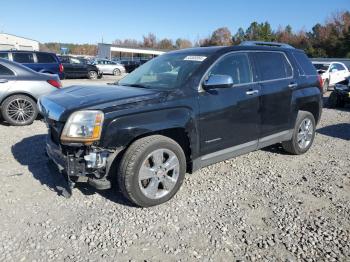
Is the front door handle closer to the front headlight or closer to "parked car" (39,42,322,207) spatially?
"parked car" (39,42,322,207)

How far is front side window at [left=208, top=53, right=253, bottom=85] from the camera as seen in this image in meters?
4.52

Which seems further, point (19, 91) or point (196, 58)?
point (19, 91)

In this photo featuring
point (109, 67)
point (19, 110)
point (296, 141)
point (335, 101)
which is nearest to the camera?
point (296, 141)

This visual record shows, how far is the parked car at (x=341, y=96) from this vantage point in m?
Result: 11.5

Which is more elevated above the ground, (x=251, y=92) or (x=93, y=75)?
(x=251, y=92)

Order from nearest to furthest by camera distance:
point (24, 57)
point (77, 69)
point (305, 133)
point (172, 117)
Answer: point (172, 117) → point (305, 133) → point (24, 57) → point (77, 69)

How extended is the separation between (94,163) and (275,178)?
2722mm

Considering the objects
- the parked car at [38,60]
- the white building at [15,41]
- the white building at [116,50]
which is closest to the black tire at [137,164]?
the parked car at [38,60]

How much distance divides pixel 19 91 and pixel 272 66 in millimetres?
5568

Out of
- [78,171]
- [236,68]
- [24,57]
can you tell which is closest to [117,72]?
[24,57]

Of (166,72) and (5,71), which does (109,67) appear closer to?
(5,71)

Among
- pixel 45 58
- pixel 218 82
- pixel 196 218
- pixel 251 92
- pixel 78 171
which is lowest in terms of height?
pixel 196 218

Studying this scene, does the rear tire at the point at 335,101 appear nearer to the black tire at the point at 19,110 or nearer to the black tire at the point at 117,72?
the black tire at the point at 19,110

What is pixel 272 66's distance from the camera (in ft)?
17.4
